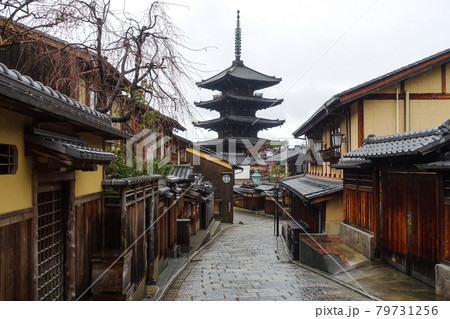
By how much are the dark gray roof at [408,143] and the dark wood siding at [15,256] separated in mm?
6932

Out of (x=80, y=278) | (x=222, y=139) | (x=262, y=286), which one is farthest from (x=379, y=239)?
(x=222, y=139)

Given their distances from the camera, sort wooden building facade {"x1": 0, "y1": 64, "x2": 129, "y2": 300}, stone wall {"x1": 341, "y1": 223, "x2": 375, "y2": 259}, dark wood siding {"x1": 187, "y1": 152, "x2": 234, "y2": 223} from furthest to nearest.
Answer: dark wood siding {"x1": 187, "y1": 152, "x2": 234, "y2": 223} < stone wall {"x1": 341, "y1": 223, "x2": 375, "y2": 259} < wooden building facade {"x1": 0, "y1": 64, "x2": 129, "y2": 300}

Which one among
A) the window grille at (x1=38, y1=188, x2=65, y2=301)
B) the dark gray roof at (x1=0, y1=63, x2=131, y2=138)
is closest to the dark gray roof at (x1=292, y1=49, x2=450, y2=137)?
the dark gray roof at (x1=0, y1=63, x2=131, y2=138)

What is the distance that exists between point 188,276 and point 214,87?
28.5 metres

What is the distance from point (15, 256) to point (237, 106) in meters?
33.0

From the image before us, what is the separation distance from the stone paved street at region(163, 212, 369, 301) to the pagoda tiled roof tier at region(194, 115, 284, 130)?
20.2 meters

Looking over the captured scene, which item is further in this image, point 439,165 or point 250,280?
point 250,280

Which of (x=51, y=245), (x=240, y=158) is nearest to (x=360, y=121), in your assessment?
(x=51, y=245)

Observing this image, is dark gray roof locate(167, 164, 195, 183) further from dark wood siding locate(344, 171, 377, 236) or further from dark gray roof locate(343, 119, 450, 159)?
dark gray roof locate(343, 119, 450, 159)

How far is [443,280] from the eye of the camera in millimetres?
6500

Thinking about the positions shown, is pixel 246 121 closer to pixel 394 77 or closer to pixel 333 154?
pixel 333 154

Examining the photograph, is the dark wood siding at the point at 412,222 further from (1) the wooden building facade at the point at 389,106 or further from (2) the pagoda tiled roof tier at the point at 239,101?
(2) the pagoda tiled roof tier at the point at 239,101

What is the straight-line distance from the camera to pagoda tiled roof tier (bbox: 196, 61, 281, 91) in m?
34.5

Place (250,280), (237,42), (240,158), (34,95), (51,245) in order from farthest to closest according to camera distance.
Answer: (237,42) < (240,158) < (250,280) < (51,245) < (34,95)
